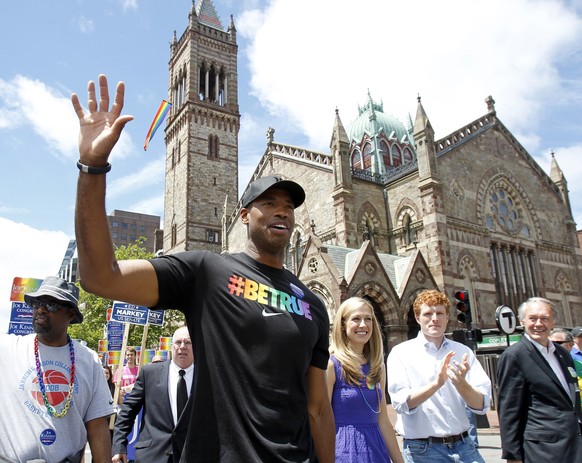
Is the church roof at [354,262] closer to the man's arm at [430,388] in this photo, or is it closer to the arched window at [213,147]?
the man's arm at [430,388]

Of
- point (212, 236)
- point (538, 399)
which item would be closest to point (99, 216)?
point (538, 399)

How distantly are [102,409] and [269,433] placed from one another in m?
1.65

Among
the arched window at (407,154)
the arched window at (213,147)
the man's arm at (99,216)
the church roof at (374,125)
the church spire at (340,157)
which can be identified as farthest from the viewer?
the church roof at (374,125)

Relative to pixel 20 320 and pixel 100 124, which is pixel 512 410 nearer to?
pixel 100 124

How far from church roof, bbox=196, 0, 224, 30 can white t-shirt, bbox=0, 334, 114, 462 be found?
48124 mm

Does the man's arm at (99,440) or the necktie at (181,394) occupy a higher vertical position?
the necktie at (181,394)

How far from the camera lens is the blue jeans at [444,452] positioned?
4.16 metres

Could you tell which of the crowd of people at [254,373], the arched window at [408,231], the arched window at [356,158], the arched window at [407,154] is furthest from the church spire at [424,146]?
the arched window at [407,154]

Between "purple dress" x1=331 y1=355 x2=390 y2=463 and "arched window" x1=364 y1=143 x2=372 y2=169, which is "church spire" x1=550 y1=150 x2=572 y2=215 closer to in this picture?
"arched window" x1=364 y1=143 x2=372 y2=169

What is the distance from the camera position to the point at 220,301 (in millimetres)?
2281

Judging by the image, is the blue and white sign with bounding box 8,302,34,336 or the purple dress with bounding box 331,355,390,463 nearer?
the purple dress with bounding box 331,355,390,463

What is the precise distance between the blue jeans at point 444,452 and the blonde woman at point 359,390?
160mm

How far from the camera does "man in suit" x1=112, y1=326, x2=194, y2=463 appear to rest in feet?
15.0

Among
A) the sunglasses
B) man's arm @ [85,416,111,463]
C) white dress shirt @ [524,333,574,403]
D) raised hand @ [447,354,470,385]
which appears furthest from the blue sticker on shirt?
white dress shirt @ [524,333,574,403]
